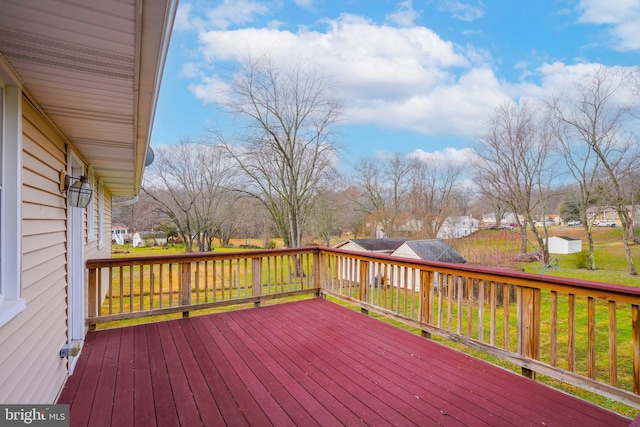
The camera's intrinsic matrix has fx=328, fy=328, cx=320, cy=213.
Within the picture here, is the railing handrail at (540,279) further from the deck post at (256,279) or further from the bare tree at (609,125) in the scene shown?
the bare tree at (609,125)

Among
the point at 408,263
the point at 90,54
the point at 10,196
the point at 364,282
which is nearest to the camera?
the point at 90,54

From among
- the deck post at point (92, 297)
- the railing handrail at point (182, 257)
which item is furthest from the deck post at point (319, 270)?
the deck post at point (92, 297)

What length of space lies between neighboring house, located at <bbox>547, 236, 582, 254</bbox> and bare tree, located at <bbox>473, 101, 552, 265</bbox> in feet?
5.72

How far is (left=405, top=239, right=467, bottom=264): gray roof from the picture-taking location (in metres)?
11.8

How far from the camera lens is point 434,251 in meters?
12.1

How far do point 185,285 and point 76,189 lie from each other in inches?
75.6

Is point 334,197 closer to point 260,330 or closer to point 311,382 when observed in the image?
point 260,330

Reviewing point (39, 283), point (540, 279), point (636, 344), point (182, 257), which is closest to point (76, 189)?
point (39, 283)

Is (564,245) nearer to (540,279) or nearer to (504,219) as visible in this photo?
(504,219)

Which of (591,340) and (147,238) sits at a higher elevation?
(591,340)

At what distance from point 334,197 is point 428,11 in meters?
8.93

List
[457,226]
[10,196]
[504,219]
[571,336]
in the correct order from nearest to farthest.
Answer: [10,196], [571,336], [504,219], [457,226]

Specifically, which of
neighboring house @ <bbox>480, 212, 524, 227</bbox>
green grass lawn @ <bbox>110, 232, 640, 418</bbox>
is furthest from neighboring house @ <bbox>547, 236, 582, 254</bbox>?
neighboring house @ <bbox>480, 212, 524, 227</bbox>

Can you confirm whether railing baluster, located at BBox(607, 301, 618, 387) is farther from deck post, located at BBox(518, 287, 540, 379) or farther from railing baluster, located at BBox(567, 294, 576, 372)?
deck post, located at BBox(518, 287, 540, 379)
